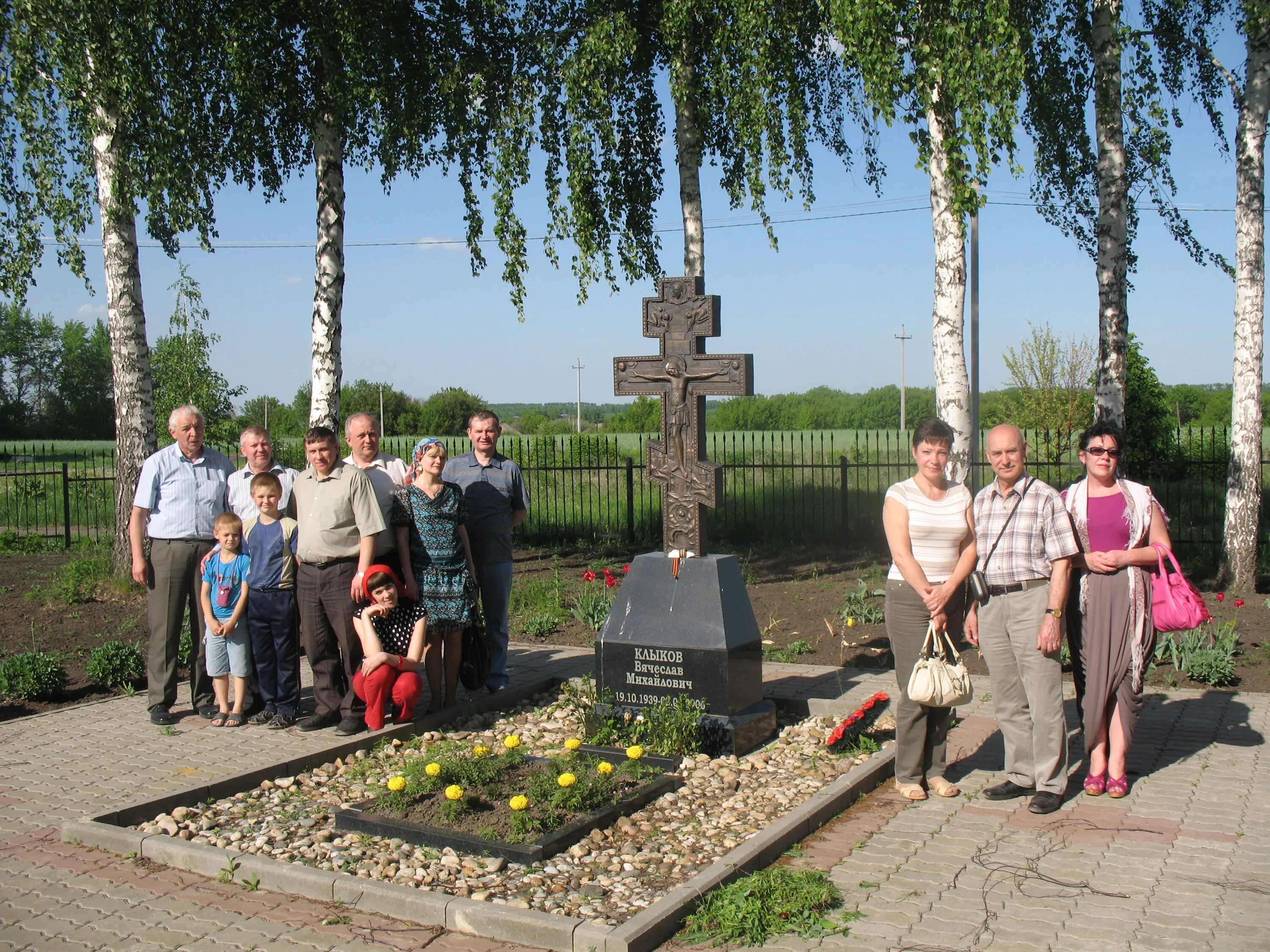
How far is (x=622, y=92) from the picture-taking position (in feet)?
36.3

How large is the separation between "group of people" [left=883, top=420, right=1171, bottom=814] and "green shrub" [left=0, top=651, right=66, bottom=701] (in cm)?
569

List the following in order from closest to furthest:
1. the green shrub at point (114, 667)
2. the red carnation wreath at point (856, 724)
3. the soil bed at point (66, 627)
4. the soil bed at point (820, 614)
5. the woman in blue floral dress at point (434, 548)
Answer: the red carnation wreath at point (856, 724) < the woman in blue floral dress at point (434, 548) < the soil bed at point (66, 627) < the green shrub at point (114, 667) < the soil bed at point (820, 614)

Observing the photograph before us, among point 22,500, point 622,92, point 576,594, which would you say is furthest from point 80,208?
point 22,500

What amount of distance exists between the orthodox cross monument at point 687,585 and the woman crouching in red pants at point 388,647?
1.08 metres

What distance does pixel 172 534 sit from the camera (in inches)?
255

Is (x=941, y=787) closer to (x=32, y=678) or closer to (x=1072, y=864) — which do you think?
(x=1072, y=864)

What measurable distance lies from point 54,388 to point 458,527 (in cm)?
7175

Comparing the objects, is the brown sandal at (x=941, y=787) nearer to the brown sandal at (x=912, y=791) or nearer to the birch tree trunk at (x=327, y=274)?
the brown sandal at (x=912, y=791)

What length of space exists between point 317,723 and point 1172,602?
4.70 meters

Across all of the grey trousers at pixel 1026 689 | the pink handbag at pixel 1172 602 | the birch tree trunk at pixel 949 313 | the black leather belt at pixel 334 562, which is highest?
the birch tree trunk at pixel 949 313

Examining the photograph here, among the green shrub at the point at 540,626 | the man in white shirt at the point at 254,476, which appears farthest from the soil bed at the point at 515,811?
the green shrub at the point at 540,626

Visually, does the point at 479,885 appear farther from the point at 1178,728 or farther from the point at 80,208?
the point at 80,208

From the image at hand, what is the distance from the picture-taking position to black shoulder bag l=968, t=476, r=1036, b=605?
16.0 ft

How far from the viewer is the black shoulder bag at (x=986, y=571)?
4.88m
